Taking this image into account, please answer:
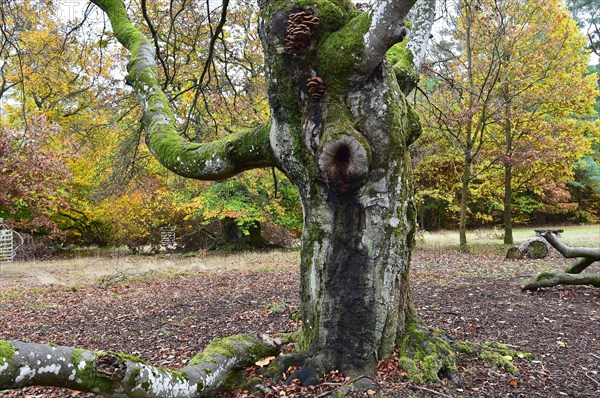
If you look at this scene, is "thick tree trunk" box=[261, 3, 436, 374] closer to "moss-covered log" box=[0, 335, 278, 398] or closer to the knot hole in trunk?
the knot hole in trunk

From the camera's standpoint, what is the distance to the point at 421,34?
4410 millimetres

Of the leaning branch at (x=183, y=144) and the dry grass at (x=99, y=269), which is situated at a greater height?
the leaning branch at (x=183, y=144)

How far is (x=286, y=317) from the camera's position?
207 inches

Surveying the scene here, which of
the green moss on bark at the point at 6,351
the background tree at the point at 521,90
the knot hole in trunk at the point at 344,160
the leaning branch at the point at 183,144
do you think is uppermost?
the background tree at the point at 521,90

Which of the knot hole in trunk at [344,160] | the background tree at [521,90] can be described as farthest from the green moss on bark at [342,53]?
the background tree at [521,90]

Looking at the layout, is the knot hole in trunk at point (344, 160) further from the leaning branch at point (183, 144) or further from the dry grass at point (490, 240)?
the dry grass at point (490, 240)

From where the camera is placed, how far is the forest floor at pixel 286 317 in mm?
3115

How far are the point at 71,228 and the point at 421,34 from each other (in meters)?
18.8

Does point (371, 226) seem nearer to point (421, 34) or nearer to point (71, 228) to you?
point (421, 34)

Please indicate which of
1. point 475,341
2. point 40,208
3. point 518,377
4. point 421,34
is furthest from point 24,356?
point 40,208

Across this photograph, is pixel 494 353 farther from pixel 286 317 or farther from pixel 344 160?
pixel 286 317

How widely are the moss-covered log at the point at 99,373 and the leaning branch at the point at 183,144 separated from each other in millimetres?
1652

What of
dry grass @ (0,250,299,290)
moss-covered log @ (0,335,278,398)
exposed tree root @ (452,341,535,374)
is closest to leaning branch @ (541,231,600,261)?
exposed tree root @ (452,341,535,374)

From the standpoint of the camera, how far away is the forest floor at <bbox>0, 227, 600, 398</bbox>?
10.2ft
